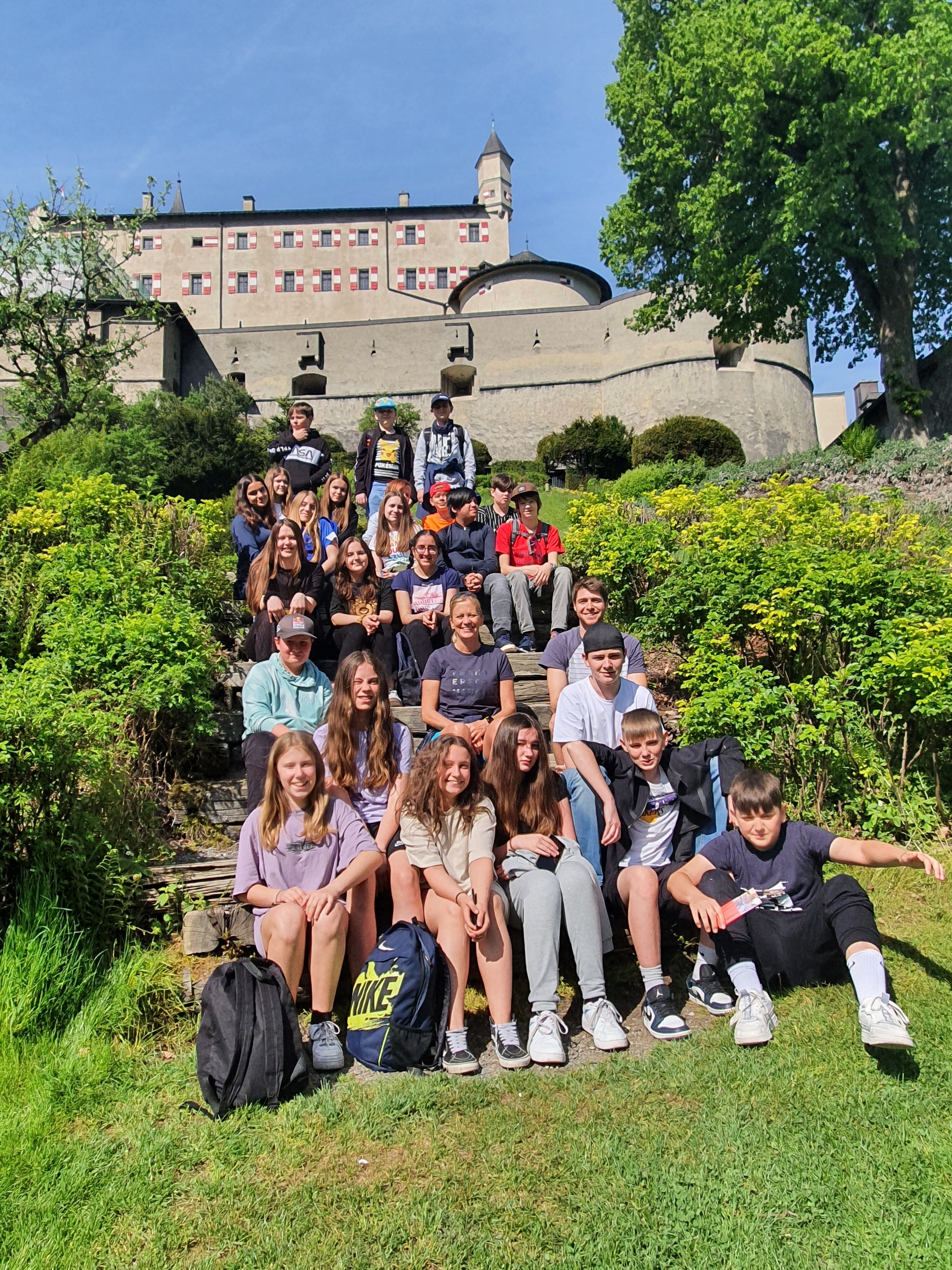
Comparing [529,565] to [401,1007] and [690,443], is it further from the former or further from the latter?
[690,443]

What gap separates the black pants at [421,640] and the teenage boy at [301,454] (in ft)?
8.32

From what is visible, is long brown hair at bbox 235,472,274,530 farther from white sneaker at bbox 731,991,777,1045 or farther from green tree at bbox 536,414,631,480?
green tree at bbox 536,414,631,480

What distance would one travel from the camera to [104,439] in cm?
1112

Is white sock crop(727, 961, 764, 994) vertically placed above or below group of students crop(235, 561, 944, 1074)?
below

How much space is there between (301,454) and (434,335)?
25.9 meters

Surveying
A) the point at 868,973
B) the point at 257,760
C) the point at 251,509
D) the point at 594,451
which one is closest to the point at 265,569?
the point at 251,509

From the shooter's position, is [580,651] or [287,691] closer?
[287,691]

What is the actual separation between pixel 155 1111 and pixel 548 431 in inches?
1160

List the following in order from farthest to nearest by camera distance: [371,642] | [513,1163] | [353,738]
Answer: [371,642]
[353,738]
[513,1163]

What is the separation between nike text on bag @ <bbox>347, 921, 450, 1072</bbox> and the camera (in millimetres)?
3000

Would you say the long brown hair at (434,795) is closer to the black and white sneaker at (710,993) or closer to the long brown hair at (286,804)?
the long brown hair at (286,804)

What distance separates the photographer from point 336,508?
6.82 meters

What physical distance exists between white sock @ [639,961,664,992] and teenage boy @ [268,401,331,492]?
532 centimetres

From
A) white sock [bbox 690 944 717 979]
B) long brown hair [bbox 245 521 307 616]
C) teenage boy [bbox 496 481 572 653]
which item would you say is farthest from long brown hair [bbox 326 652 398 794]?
teenage boy [bbox 496 481 572 653]
